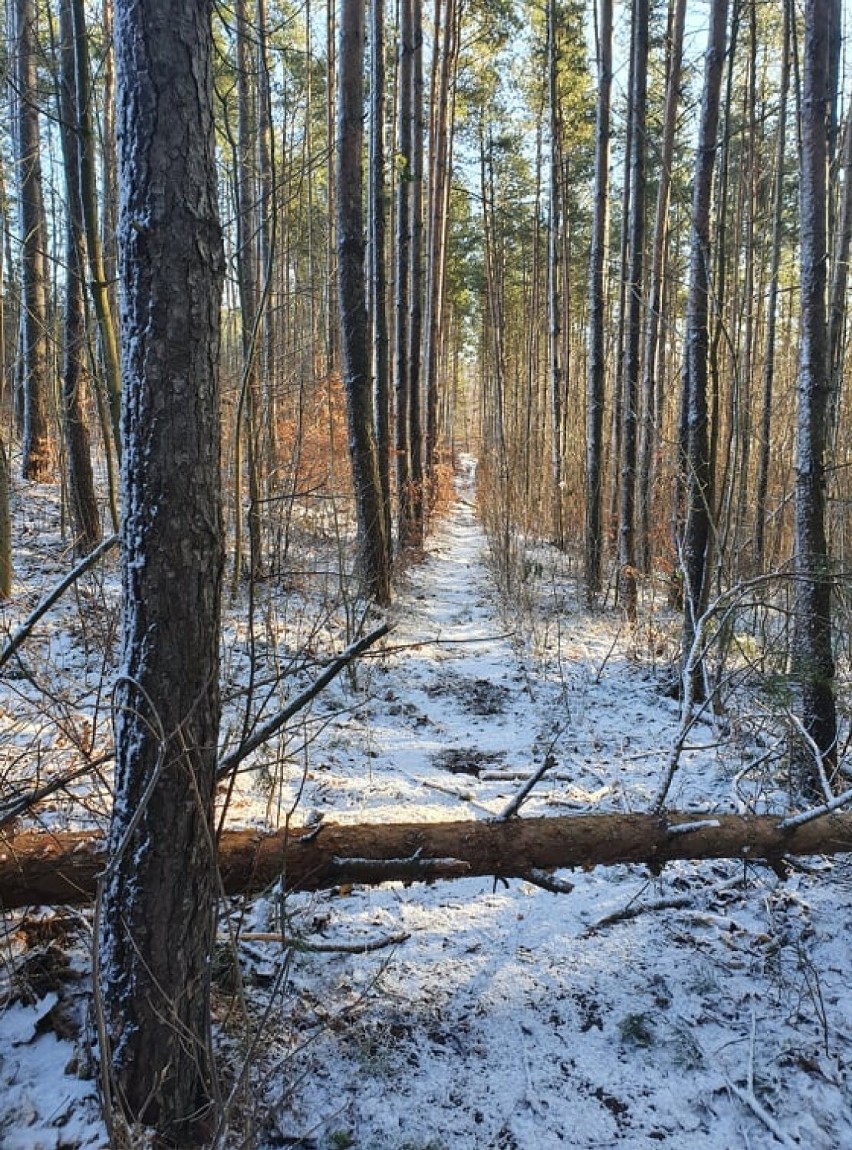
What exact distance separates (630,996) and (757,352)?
576 inches

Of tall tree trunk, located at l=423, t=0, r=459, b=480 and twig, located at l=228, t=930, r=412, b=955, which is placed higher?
tall tree trunk, located at l=423, t=0, r=459, b=480

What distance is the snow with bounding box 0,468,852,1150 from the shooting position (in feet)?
6.71

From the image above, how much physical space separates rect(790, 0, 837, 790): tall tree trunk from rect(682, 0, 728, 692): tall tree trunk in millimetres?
1192

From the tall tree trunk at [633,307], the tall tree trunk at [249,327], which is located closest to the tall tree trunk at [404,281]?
the tall tree trunk at [249,327]

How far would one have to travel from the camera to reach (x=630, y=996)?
2.59 meters

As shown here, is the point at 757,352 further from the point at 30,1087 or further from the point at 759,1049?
the point at 30,1087

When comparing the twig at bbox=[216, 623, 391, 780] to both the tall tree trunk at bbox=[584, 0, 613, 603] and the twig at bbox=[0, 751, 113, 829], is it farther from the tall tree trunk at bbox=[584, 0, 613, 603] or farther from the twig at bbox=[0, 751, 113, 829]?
the tall tree trunk at bbox=[584, 0, 613, 603]

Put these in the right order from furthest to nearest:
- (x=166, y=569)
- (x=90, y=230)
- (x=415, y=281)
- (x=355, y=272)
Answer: (x=415, y=281)
(x=355, y=272)
(x=90, y=230)
(x=166, y=569)

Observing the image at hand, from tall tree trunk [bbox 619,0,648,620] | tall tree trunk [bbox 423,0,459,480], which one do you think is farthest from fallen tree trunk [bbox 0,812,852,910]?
tall tree trunk [bbox 423,0,459,480]

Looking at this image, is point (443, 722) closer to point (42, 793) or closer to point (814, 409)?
point (814, 409)

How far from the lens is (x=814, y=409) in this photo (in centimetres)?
342

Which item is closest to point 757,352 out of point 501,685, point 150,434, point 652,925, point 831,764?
point 501,685

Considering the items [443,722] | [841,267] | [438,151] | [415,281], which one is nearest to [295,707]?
[443,722]

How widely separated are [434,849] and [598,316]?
718 cm
